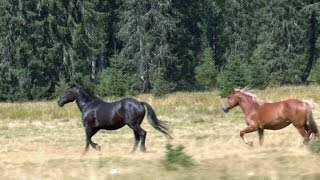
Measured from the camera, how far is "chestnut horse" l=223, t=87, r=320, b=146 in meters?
14.7

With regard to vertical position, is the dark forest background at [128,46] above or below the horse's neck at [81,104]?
below

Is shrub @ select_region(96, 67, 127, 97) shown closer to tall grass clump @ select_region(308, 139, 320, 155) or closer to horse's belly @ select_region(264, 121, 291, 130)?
horse's belly @ select_region(264, 121, 291, 130)

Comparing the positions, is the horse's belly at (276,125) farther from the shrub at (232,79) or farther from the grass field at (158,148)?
the shrub at (232,79)

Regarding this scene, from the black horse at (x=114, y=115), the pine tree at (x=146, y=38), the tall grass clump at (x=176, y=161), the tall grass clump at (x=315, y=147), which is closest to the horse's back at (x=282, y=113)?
the black horse at (x=114, y=115)

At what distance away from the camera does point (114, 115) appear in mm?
15797

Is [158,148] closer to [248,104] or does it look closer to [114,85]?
[248,104]

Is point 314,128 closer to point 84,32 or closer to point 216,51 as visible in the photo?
point 84,32

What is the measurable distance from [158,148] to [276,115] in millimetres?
3075

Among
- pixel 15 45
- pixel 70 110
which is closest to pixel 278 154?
pixel 70 110

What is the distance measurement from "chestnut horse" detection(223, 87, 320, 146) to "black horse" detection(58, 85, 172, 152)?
A: 83.8 inches

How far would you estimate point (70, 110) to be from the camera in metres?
27.8

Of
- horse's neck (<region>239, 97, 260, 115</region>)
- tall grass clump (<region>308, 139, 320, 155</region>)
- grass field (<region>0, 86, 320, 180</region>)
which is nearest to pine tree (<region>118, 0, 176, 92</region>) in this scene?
grass field (<region>0, 86, 320, 180</region>)

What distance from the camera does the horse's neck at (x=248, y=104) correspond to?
15734 mm

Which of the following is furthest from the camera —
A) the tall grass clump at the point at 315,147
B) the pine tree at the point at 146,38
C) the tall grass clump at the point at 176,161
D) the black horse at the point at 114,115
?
the pine tree at the point at 146,38
